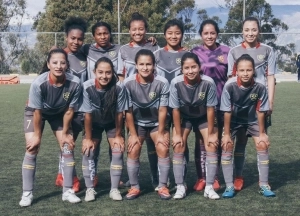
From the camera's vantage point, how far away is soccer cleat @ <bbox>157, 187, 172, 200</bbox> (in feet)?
17.9

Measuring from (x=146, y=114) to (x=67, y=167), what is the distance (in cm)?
95

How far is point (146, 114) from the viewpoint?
18.2 feet

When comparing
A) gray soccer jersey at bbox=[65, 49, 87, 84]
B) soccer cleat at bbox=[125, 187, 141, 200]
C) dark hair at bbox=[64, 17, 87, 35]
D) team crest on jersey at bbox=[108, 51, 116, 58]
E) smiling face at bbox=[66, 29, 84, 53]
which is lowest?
soccer cleat at bbox=[125, 187, 141, 200]

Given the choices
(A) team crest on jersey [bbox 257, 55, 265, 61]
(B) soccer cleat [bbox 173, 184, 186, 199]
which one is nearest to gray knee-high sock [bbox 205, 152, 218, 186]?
(B) soccer cleat [bbox 173, 184, 186, 199]

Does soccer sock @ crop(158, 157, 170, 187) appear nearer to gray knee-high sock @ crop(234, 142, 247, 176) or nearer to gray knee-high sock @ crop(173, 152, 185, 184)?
gray knee-high sock @ crop(173, 152, 185, 184)

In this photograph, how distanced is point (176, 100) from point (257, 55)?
104 cm

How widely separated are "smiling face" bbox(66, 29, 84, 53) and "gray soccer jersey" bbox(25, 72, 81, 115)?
65cm

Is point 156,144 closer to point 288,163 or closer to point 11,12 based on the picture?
point 288,163

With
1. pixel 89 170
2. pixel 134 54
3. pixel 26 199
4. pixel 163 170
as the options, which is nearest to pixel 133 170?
pixel 163 170

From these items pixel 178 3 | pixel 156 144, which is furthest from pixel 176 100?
pixel 178 3

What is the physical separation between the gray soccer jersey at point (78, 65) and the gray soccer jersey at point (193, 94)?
1092 millimetres

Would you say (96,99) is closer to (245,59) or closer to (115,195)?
(115,195)

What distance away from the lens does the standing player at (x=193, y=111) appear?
17.7 feet

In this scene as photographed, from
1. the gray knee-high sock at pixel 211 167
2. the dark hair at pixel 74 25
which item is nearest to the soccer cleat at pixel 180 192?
the gray knee-high sock at pixel 211 167
